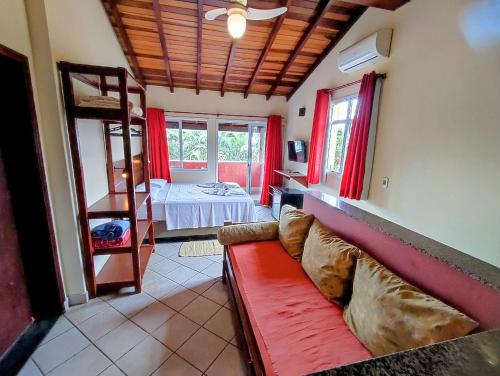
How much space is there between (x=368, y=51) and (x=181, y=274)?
3.26 m

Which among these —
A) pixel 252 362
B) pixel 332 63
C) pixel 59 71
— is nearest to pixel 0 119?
pixel 59 71

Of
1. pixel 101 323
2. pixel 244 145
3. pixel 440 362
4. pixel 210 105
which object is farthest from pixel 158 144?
pixel 440 362

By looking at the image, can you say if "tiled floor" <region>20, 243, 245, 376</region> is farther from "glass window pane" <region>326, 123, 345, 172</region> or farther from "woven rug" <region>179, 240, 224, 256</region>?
"glass window pane" <region>326, 123, 345, 172</region>

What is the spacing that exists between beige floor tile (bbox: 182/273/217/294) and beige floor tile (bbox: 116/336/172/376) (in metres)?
0.64

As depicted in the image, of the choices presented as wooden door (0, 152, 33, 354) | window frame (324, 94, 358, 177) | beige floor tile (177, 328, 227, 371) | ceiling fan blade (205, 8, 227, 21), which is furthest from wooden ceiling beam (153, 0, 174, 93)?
beige floor tile (177, 328, 227, 371)

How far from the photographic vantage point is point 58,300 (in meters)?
1.83

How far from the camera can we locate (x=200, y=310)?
1.97 m

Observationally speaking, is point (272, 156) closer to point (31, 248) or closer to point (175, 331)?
point (175, 331)

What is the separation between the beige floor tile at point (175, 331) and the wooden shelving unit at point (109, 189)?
572 mm

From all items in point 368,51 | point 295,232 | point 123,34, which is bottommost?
point 295,232

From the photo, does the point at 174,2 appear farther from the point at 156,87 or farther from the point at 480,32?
the point at 480,32

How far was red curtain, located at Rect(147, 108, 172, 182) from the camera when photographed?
4605 mm

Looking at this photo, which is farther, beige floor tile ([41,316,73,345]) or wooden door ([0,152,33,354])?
beige floor tile ([41,316,73,345])

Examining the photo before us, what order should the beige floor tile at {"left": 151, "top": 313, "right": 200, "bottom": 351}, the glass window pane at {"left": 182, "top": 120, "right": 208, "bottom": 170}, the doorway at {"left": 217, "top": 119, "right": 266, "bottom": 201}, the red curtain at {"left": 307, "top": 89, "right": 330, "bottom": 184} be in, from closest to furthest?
the beige floor tile at {"left": 151, "top": 313, "right": 200, "bottom": 351} → the red curtain at {"left": 307, "top": 89, "right": 330, "bottom": 184} → the glass window pane at {"left": 182, "top": 120, "right": 208, "bottom": 170} → the doorway at {"left": 217, "top": 119, "right": 266, "bottom": 201}
